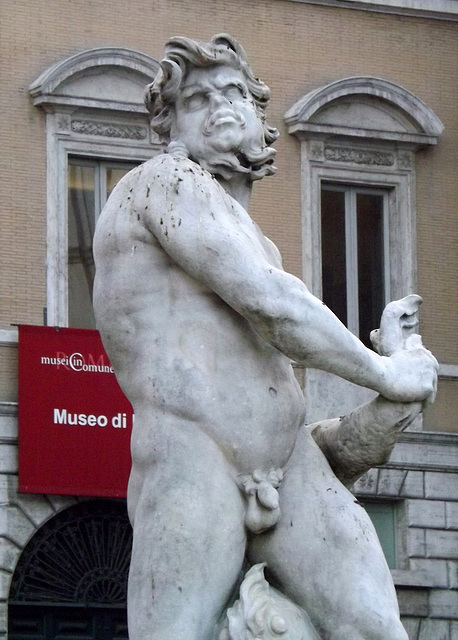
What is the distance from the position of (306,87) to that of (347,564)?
59.9 ft

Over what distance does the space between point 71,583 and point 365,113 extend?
623cm

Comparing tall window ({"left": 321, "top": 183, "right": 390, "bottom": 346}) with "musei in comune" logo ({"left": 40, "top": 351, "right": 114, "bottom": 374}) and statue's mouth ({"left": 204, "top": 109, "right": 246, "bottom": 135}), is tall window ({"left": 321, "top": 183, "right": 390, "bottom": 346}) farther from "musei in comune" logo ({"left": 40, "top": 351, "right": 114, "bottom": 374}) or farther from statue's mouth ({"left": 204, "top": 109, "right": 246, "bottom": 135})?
statue's mouth ({"left": 204, "top": 109, "right": 246, "bottom": 135})

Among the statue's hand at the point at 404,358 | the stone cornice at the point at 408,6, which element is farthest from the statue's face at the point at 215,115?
the stone cornice at the point at 408,6

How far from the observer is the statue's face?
6727 mm

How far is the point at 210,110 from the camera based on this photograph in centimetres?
678

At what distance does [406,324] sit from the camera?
6.66 metres

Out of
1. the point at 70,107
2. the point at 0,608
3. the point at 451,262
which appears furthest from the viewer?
the point at 451,262

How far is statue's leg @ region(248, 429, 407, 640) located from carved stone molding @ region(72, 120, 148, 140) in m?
16.8

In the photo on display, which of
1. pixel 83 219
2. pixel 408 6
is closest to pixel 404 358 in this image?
pixel 83 219

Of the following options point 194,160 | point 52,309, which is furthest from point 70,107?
point 194,160

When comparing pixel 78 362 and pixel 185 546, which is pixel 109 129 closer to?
pixel 78 362

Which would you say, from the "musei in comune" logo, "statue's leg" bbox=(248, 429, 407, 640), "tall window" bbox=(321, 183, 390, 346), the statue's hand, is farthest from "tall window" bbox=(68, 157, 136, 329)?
"statue's leg" bbox=(248, 429, 407, 640)

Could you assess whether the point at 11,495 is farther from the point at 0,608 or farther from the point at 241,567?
the point at 241,567

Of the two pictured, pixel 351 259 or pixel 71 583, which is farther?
pixel 351 259
